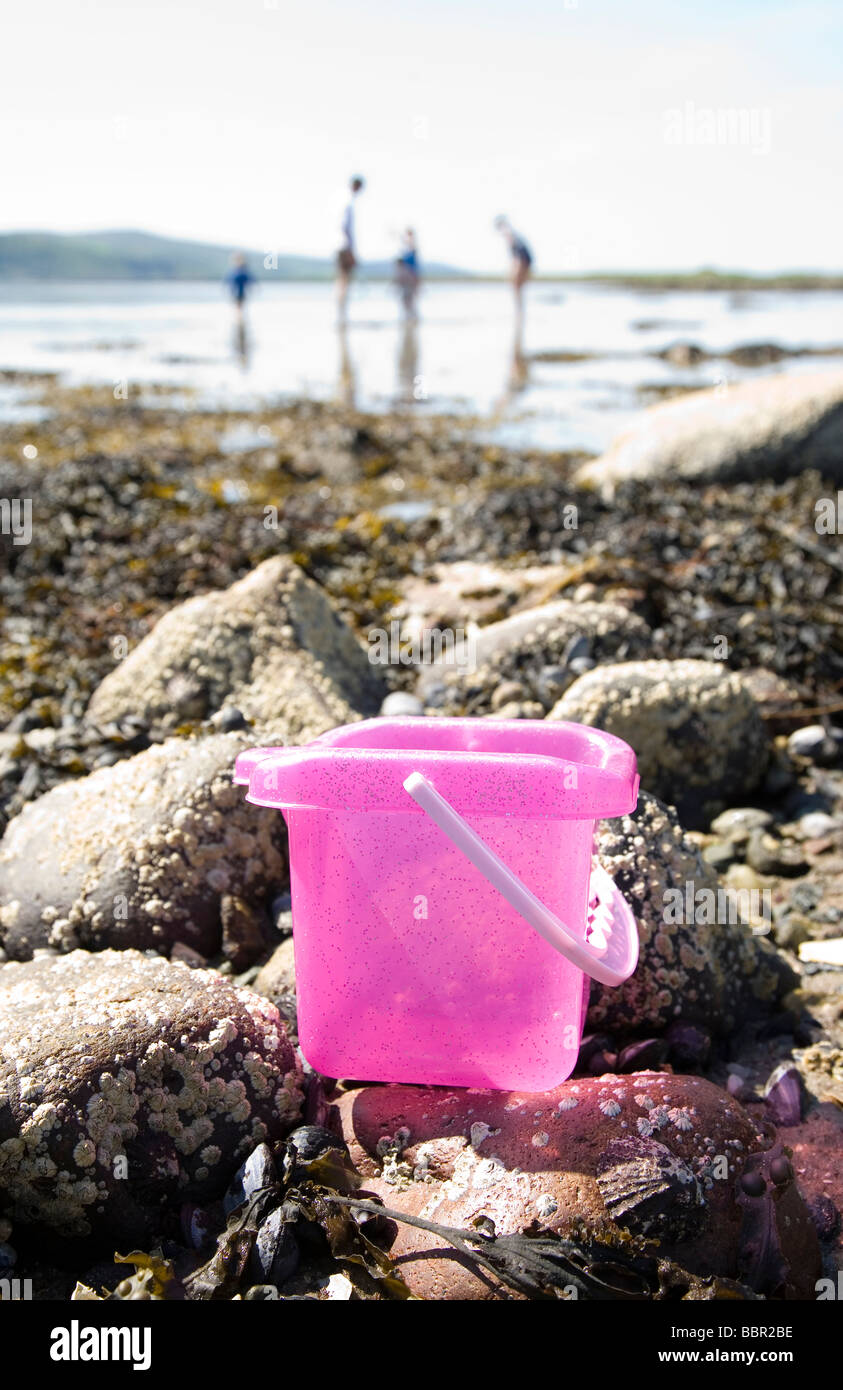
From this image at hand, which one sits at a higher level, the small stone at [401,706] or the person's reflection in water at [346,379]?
the person's reflection in water at [346,379]

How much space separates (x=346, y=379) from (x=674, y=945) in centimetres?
1396

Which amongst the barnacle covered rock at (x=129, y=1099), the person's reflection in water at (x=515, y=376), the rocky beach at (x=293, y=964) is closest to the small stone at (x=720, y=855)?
the rocky beach at (x=293, y=964)

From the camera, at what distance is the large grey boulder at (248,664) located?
387 centimetres

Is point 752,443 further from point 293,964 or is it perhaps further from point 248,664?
point 293,964

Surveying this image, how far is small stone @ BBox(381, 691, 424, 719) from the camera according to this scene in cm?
417

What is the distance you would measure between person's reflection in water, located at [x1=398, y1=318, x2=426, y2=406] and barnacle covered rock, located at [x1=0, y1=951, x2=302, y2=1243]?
1090 centimetres

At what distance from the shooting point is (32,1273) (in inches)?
80.9

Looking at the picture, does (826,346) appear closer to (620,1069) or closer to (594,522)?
(594,522)

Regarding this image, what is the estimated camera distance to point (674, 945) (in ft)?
8.53

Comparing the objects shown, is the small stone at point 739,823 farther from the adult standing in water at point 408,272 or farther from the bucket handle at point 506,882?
the adult standing in water at point 408,272

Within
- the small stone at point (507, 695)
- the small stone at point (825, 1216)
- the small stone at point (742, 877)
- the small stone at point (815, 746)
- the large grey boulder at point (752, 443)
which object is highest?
the large grey boulder at point (752, 443)

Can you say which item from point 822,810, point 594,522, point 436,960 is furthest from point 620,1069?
point 594,522

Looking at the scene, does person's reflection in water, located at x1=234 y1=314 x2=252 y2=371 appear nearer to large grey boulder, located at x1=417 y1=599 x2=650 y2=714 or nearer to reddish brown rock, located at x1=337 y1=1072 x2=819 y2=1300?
large grey boulder, located at x1=417 y1=599 x2=650 y2=714

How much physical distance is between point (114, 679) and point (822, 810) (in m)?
2.72
